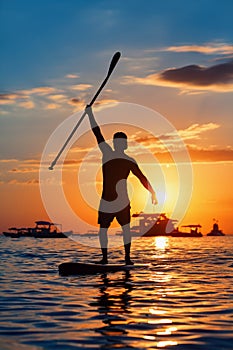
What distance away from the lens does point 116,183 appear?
47.5ft

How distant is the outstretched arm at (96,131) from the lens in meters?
14.1

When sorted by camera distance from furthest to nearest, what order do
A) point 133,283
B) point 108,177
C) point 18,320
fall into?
1. point 108,177
2. point 133,283
3. point 18,320

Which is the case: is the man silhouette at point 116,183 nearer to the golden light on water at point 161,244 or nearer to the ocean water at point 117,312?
the ocean water at point 117,312

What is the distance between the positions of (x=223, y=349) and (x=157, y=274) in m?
8.04

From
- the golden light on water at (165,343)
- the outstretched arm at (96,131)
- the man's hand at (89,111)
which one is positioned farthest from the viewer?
the man's hand at (89,111)

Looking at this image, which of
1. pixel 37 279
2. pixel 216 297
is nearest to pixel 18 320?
pixel 216 297

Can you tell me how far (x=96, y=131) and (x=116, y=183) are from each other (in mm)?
1454

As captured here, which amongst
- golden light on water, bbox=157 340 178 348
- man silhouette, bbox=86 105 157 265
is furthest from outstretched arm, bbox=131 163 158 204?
golden light on water, bbox=157 340 178 348

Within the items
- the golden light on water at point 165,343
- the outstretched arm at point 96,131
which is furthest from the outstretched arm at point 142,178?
the golden light on water at point 165,343

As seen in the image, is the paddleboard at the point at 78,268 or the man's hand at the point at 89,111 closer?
the paddleboard at the point at 78,268

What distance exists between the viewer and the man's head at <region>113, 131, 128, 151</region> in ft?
46.6

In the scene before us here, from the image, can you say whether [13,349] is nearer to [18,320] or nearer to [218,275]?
[18,320]

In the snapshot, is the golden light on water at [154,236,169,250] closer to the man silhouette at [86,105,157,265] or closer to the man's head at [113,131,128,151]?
the man silhouette at [86,105,157,265]

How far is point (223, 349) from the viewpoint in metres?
5.54
